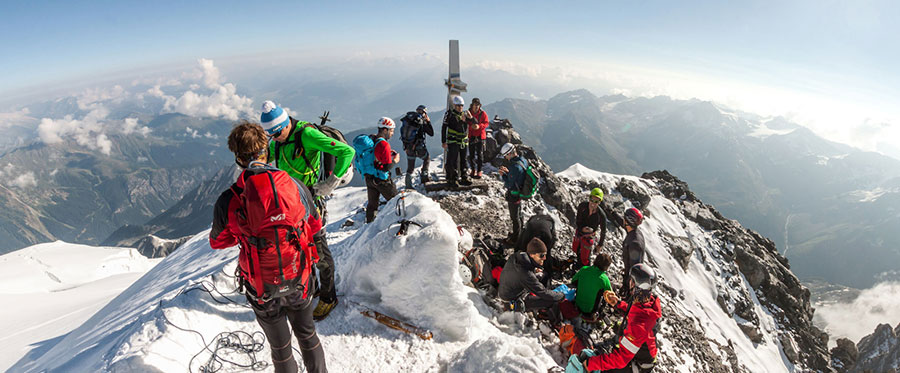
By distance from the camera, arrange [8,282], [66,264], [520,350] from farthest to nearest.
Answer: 1. [66,264]
2. [8,282]
3. [520,350]

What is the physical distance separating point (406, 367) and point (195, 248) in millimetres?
14517

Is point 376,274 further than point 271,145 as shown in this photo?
Yes

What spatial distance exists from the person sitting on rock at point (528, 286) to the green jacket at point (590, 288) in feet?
1.84

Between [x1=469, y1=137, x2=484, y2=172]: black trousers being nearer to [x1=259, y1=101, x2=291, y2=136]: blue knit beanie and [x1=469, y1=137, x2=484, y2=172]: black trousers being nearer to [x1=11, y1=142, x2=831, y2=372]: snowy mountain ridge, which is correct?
[x1=11, y1=142, x2=831, y2=372]: snowy mountain ridge

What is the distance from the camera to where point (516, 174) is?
31.6ft

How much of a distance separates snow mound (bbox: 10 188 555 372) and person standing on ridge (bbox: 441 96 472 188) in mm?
5713

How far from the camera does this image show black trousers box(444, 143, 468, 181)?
12.9 meters

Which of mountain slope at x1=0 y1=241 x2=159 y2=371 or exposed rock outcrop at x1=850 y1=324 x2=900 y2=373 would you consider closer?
mountain slope at x1=0 y1=241 x2=159 y2=371

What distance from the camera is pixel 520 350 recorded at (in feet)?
16.3

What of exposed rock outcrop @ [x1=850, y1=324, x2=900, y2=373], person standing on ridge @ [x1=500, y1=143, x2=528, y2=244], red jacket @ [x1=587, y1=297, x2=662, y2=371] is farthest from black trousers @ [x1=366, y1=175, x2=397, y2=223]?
exposed rock outcrop @ [x1=850, y1=324, x2=900, y2=373]

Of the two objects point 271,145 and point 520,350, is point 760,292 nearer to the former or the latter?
point 520,350

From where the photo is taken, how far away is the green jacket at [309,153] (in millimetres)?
5035

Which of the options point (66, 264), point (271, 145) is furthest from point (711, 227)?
point (66, 264)

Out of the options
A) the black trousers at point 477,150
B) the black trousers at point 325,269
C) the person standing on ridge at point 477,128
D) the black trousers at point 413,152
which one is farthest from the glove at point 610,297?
the black trousers at point 477,150
